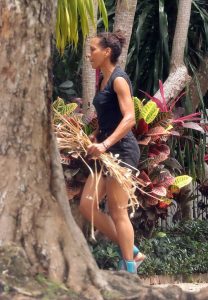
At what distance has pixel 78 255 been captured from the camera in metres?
4.54

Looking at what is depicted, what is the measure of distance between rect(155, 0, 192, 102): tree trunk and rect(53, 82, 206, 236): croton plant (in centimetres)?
32

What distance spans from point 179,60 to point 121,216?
361cm

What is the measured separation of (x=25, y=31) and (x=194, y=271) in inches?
196

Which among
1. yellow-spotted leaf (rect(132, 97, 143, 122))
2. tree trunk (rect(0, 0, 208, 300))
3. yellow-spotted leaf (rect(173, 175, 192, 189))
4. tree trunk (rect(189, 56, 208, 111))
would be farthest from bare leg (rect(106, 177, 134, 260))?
tree trunk (rect(189, 56, 208, 111))

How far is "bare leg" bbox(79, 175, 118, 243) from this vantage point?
631 centimetres

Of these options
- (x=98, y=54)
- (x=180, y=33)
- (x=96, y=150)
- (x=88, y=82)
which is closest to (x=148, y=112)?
(x=88, y=82)

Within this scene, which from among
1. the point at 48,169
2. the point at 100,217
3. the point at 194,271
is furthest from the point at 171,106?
the point at 48,169

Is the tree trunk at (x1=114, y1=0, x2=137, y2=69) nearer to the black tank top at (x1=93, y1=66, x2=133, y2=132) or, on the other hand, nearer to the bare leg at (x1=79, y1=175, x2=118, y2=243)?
the black tank top at (x1=93, y1=66, x2=133, y2=132)

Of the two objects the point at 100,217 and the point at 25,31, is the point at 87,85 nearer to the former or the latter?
the point at 100,217

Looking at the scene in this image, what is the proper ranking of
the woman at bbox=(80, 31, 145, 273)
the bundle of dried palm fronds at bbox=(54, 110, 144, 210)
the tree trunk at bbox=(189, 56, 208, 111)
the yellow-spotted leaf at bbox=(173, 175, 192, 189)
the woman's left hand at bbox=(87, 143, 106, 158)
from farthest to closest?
the tree trunk at bbox=(189, 56, 208, 111) → the yellow-spotted leaf at bbox=(173, 175, 192, 189) → the woman at bbox=(80, 31, 145, 273) → the woman's left hand at bbox=(87, 143, 106, 158) → the bundle of dried palm fronds at bbox=(54, 110, 144, 210)

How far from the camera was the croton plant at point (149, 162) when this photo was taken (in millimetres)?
8125

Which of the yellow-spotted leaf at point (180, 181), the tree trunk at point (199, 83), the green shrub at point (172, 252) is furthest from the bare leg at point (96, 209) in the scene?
the tree trunk at point (199, 83)

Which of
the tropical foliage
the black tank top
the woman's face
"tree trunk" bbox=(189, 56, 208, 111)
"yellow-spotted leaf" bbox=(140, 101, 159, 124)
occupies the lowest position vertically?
the black tank top

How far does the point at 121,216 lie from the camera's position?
20.9 ft
